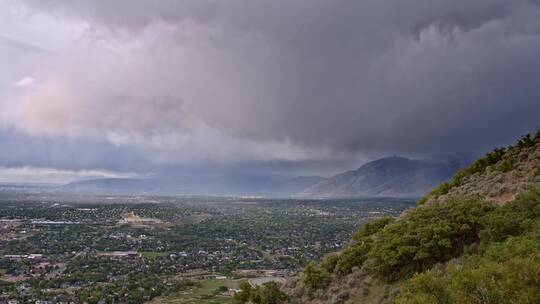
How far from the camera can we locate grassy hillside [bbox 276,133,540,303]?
1700 centimetres

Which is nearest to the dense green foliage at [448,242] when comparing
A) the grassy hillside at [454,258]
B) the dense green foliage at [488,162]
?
the grassy hillside at [454,258]

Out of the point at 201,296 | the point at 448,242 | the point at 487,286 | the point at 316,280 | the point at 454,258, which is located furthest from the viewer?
the point at 201,296

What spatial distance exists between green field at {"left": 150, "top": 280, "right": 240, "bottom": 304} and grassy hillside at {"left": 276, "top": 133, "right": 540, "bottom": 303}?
36046 millimetres

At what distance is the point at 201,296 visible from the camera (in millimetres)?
74625

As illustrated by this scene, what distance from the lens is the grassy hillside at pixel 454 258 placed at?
17.0 m

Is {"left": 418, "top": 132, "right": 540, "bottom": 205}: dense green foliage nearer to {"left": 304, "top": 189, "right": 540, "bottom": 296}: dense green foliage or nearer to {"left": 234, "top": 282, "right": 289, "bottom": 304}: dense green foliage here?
{"left": 304, "top": 189, "right": 540, "bottom": 296}: dense green foliage

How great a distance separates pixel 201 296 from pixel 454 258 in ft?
182

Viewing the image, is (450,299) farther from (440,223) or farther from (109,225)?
(109,225)

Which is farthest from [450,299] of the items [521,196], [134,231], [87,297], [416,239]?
[134,231]

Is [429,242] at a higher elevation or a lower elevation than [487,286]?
higher

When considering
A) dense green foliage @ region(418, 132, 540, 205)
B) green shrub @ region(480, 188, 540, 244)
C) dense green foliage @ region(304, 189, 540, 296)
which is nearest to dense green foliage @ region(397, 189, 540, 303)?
dense green foliage @ region(304, 189, 540, 296)

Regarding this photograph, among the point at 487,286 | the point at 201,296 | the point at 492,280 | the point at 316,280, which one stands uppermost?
the point at 492,280

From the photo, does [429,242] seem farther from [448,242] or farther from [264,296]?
[264,296]

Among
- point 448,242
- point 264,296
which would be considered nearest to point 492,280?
point 448,242
